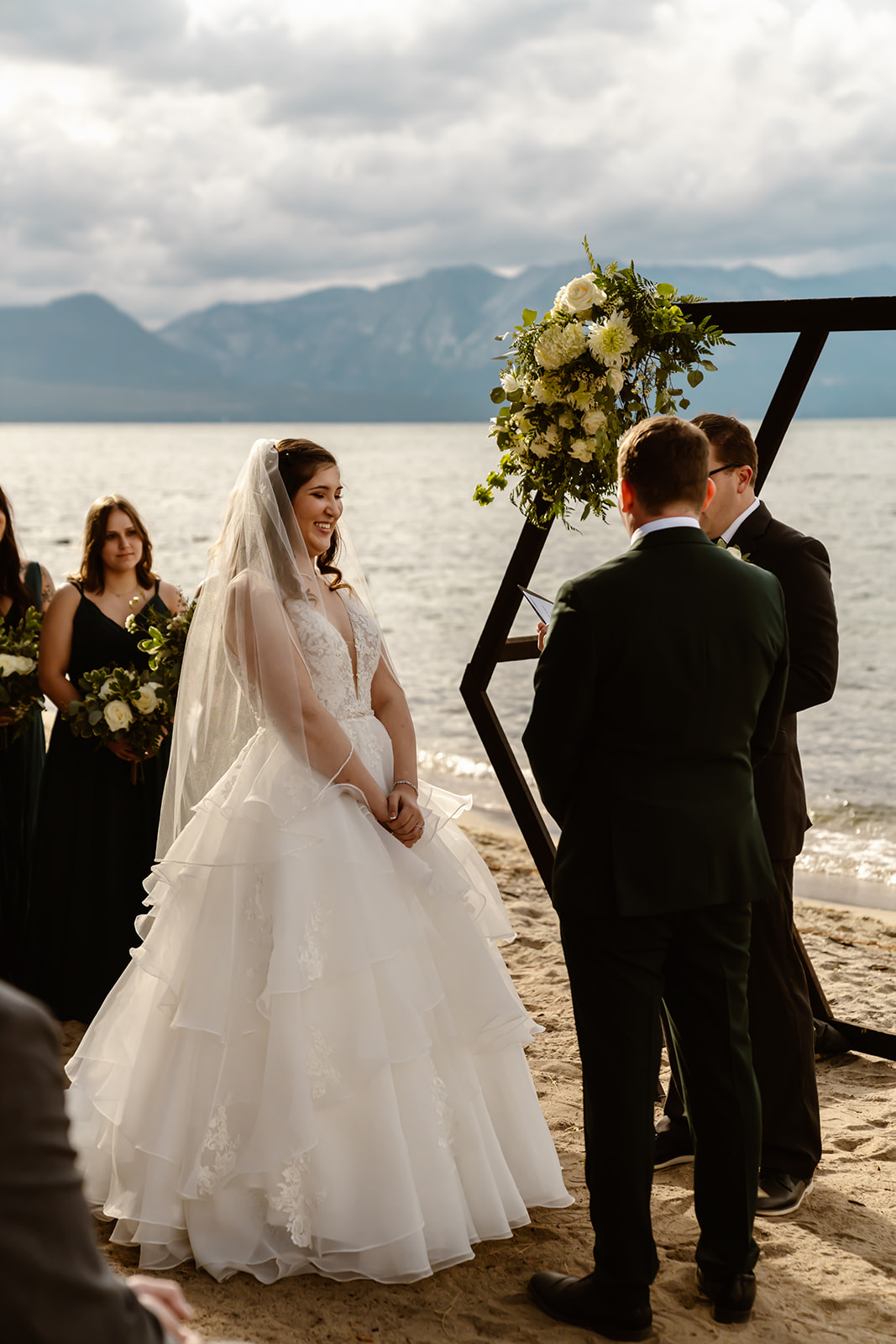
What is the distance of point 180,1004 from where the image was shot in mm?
3166

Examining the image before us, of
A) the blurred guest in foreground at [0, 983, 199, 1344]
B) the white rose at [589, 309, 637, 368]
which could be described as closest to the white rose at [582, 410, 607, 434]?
the white rose at [589, 309, 637, 368]

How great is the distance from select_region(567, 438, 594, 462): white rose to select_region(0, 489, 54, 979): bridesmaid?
274 cm

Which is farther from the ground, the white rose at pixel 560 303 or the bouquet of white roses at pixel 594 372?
the white rose at pixel 560 303

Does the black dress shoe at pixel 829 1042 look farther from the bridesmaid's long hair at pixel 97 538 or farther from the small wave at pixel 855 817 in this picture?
the small wave at pixel 855 817

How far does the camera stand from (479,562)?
3703 centimetres

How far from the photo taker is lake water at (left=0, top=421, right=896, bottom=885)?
40.2 feet

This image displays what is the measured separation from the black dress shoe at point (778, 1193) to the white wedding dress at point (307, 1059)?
691 millimetres

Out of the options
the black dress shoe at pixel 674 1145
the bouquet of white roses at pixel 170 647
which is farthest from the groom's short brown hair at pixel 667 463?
the bouquet of white roses at pixel 170 647

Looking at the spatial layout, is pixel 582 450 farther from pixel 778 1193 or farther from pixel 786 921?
pixel 778 1193

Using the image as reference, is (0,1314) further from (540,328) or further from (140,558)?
(140,558)

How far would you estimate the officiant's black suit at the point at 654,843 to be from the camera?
2.75 m

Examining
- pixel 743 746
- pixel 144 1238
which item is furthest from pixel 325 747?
pixel 144 1238

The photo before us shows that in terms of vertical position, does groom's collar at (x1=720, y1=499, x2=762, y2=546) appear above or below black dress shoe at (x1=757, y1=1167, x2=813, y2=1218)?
above

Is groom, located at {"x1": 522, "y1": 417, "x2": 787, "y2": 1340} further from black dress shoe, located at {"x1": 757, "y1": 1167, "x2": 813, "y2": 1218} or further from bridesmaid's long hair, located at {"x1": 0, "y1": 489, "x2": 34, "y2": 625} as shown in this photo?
bridesmaid's long hair, located at {"x1": 0, "y1": 489, "x2": 34, "y2": 625}
